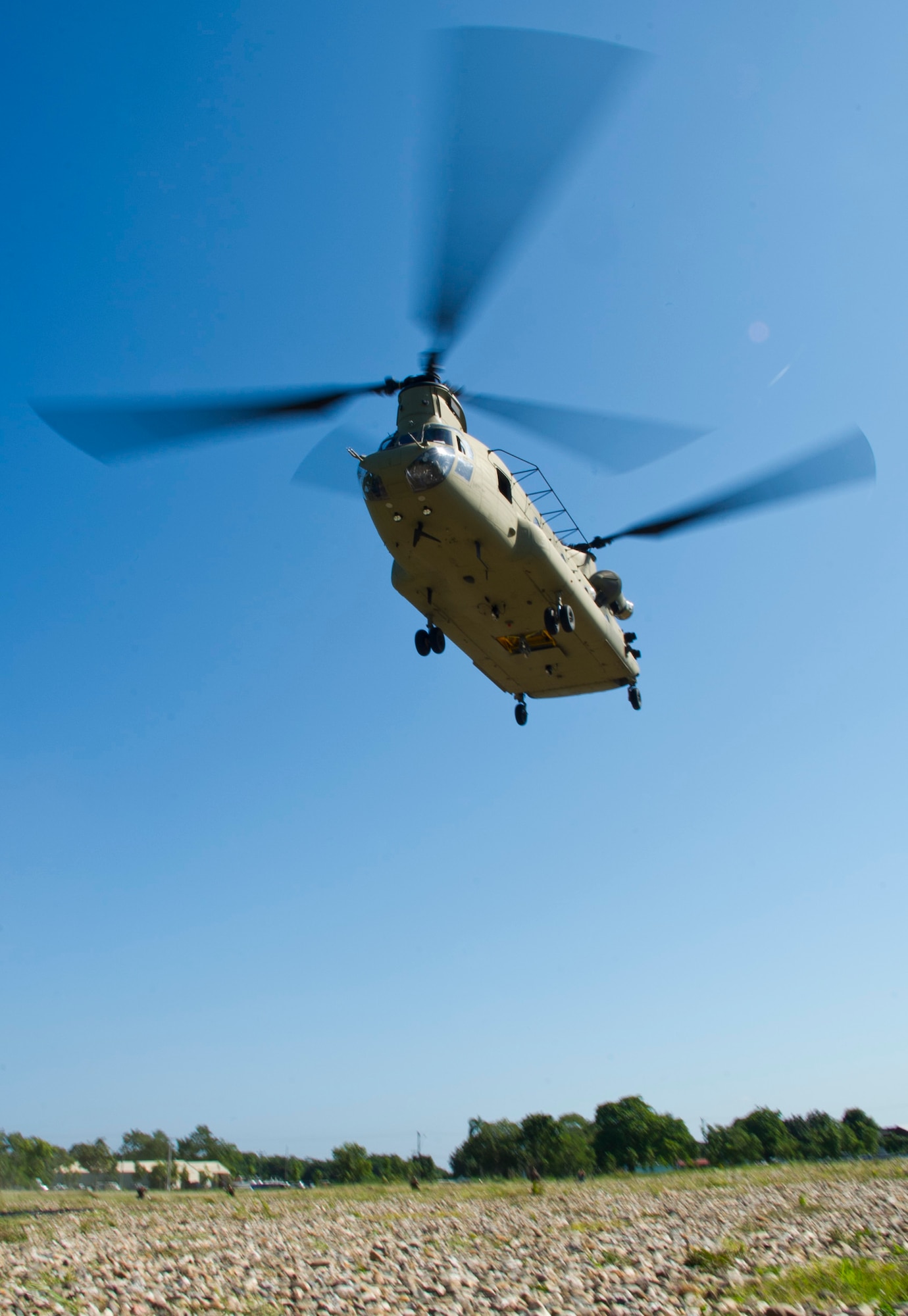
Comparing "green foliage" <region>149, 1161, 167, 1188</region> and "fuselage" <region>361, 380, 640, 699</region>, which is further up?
"fuselage" <region>361, 380, 640, 699</region>

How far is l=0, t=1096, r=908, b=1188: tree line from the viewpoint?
271 feet

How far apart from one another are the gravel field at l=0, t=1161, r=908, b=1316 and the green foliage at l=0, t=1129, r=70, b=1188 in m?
79.9

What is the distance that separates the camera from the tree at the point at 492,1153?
8394cm

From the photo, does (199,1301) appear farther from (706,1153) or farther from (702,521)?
(706,1153)

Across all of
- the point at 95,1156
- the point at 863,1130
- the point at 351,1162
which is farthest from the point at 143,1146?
the point at 863,1130

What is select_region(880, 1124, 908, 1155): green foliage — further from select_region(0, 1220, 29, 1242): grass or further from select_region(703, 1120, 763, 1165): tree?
select_region(0, 1220, 29, 1242): grass

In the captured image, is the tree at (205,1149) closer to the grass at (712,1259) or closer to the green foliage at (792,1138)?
the green foliage at (792,1138)

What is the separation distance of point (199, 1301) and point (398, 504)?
14.9 metres

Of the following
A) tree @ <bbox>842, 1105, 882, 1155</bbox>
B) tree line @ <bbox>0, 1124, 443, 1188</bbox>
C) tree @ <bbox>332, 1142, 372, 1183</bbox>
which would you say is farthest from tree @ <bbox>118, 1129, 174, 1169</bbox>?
tree @ <bbox>842, 1105, 882, 1155</bbox>

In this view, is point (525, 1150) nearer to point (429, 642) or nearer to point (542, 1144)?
point (542, 1144)

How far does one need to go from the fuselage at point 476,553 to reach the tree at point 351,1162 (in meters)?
78.4

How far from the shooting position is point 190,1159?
113562 millimetres

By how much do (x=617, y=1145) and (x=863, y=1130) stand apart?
37.5m

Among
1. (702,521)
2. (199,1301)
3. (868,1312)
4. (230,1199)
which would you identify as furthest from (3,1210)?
(702,521)
